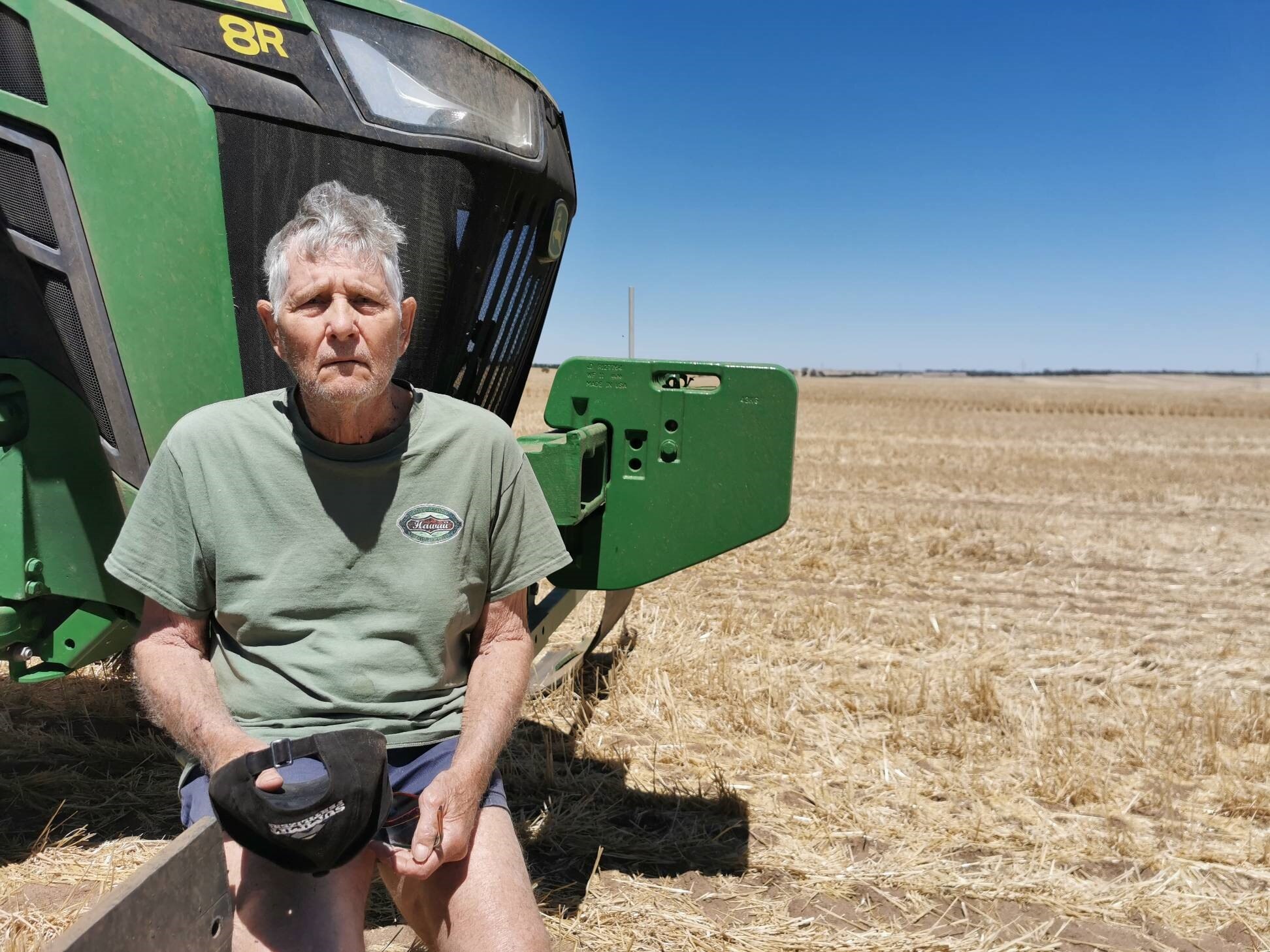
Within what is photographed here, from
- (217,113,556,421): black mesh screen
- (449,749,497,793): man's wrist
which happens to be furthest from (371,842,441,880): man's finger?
(217,113,556,421): black mesh screen

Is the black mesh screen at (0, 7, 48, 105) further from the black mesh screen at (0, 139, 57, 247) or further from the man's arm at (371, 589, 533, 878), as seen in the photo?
the man's arm at (371, 589, 533, 878)

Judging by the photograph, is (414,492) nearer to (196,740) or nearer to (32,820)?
(196,740)

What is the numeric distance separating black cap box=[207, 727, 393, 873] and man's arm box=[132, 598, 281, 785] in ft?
0.38

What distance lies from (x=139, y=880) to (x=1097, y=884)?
96.6 inches

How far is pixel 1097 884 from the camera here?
8.66 feet

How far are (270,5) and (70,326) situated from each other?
82 cm

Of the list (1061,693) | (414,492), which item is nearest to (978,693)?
(1061,693)

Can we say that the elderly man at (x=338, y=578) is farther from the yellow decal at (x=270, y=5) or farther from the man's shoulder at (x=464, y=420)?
the yellow decal at (x=270, y=5)

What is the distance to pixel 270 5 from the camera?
2051 millimetres

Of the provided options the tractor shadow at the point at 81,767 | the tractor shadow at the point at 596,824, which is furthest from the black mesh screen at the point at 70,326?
the tractor shadow at the point at 596,824

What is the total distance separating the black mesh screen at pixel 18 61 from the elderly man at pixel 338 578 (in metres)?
0.80

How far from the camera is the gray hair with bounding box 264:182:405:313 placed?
166 cm

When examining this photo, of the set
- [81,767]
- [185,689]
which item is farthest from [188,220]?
[81,767]

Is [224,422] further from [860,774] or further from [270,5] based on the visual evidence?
[860,774]
